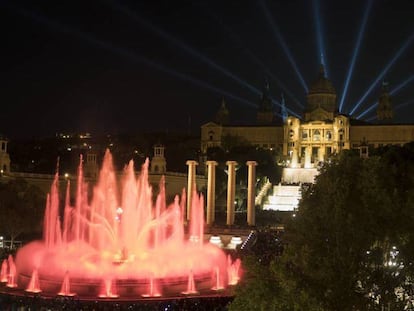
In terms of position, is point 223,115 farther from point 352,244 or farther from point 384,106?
point 352,244

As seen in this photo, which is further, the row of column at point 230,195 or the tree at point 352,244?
the row of column at point 230,195

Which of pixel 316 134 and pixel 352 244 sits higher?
pixel 316 134

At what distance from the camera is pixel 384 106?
133500mm

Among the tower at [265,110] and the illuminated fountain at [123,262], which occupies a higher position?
the tower at [265,110]

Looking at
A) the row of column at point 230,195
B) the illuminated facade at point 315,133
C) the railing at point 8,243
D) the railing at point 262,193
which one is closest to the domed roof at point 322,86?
Answer: the illuminated facade at point 315,133

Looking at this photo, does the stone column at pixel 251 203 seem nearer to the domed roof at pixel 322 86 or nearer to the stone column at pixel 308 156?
the stone column at pixel 308 156

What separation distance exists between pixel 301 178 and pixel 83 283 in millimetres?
66781

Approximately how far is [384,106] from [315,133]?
83.8 ft

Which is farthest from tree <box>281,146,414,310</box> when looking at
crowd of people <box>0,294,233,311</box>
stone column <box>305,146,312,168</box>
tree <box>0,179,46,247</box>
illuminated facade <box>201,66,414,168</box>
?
illuminated facade <box>201,66,414,168</box>

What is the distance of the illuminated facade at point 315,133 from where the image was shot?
11356cm

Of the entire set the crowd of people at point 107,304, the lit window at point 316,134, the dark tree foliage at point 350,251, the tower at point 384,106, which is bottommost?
the crowd of people at point 107,304

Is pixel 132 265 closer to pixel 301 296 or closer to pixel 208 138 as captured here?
pixel 301 296

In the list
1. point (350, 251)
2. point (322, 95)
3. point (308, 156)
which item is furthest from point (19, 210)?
point (322, 95)

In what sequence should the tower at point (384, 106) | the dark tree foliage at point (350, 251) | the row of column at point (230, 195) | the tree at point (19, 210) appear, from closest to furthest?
the dark tree foliage at point (350, 251)
the tree at point (19, 210)
the row of column at point (230, 195)
the tower at point (384, 106)
